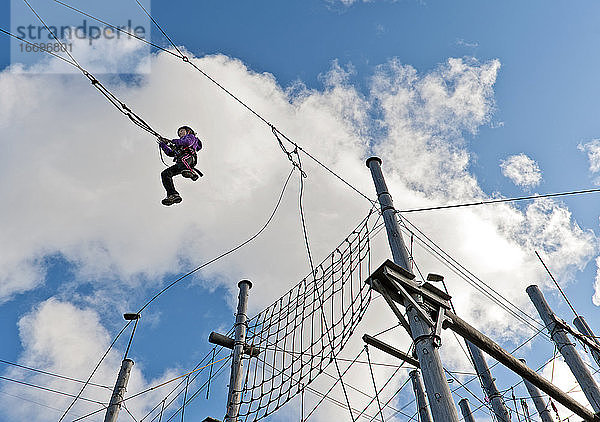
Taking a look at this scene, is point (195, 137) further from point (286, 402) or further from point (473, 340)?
point (473, 340)

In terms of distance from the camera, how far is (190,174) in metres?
7.45

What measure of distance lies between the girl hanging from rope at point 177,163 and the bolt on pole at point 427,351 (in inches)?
129

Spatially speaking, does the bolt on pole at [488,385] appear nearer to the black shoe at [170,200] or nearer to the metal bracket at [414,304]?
the metal bracket at [414,304]

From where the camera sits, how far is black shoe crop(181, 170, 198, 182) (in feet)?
24.2

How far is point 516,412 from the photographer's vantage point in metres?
9.64

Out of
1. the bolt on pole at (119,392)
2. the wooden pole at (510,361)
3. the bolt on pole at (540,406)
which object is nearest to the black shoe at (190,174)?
the bolt on pole at (119,392)

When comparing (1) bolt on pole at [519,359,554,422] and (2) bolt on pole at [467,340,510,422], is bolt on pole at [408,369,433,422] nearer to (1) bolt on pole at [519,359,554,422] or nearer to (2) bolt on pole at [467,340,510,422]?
(2) bolt on pole at [467,340,510,422]

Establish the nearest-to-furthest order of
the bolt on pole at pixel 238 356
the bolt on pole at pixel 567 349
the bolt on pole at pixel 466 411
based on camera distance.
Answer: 1. the bolt on pole at pixel 567 349
2. the bolt on pole at pixel 238 356
3. the bolt on pole at pixel 466 411

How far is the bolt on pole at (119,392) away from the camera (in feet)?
26.7

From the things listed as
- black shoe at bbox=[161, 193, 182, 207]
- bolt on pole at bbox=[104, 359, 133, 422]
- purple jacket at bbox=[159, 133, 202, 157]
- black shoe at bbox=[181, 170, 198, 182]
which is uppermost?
purple jacket at bbox=[159, 133, 202, 157]

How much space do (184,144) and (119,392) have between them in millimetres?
4730

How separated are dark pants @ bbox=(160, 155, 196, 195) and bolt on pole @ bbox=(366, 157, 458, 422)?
10.8ft

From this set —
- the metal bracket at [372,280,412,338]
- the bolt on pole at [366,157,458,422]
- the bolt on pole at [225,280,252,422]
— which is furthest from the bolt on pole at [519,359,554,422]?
the metal bracket at [372,280,412,338]

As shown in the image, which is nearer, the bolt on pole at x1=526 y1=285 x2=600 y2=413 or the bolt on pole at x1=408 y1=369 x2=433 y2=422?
the bolt on pole at x1=526 y1=285 x2=600 y2=413
